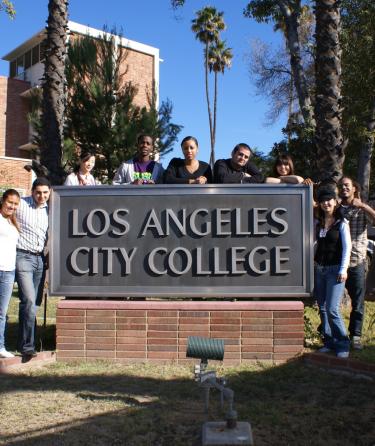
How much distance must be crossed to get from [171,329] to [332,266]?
1587mm

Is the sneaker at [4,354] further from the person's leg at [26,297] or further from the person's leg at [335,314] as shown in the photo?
the person's leg at [335,314]

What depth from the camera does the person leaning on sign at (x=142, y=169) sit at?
18.6 ft

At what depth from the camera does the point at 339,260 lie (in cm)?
502

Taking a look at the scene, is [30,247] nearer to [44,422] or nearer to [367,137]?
[44,422]

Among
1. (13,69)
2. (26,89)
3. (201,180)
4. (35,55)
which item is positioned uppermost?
(13,69)

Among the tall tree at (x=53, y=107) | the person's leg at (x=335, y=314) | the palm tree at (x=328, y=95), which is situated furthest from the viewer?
the tall tree at (x=53, y=107)

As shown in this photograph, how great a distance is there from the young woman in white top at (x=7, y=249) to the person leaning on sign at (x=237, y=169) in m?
1.92

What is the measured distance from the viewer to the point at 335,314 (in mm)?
4910

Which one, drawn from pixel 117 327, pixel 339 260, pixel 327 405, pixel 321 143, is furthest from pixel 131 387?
pixel 321 143

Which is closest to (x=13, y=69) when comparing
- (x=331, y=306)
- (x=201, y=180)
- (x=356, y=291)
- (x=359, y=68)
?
(x=359, y=68)

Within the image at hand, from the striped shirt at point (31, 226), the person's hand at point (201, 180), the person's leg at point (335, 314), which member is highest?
the person's hand at point (201, 180)

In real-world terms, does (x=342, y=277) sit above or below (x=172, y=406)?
above

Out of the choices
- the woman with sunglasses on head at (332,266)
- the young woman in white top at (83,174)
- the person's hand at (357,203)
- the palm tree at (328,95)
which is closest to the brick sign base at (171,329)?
the woman with sunglasses on head at (332,266)

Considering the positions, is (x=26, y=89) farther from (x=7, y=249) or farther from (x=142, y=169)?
(x=7, y=249)
